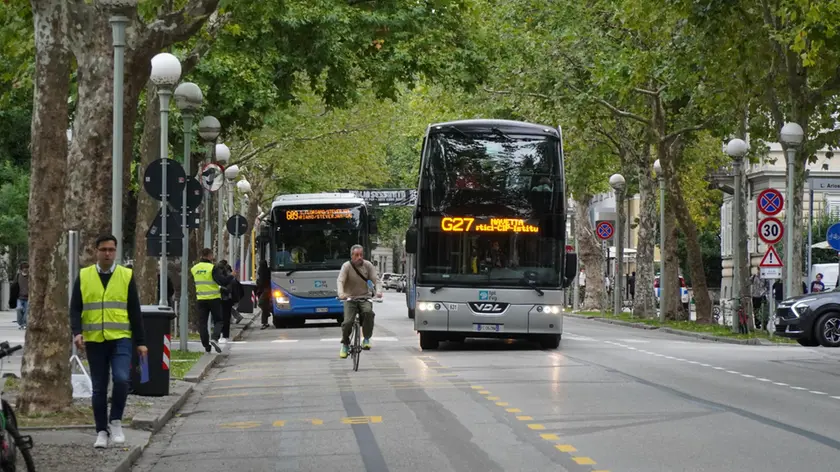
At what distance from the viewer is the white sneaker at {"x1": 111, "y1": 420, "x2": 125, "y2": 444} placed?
514 inches

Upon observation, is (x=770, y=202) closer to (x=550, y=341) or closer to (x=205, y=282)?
(x=550, y=341)

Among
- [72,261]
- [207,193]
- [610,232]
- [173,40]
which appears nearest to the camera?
[72,261]

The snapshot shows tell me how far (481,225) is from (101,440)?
15.8 metres

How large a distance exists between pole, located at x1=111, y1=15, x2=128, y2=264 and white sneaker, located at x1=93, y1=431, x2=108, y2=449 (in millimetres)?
4356

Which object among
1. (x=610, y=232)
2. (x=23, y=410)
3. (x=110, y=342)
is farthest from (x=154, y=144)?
(x=610, y=232)

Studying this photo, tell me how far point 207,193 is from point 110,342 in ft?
70.8

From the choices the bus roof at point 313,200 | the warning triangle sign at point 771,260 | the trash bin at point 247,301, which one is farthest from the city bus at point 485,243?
the trash bin at point 247,301

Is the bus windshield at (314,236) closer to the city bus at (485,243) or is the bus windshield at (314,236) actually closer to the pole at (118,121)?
the city bus at (485,243)

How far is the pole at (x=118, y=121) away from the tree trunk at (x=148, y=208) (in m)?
9.52

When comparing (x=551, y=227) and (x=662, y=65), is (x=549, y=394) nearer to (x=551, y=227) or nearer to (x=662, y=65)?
(x=551, y=227)

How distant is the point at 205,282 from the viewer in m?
27.9

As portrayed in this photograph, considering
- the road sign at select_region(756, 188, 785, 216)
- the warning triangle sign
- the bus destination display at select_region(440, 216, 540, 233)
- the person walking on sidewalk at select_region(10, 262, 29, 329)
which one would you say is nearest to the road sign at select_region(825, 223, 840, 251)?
the warning triangle sign

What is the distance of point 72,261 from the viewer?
17.2 meters

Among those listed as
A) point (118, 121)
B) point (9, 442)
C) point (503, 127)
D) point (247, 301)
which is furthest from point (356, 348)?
point (247, 301)
